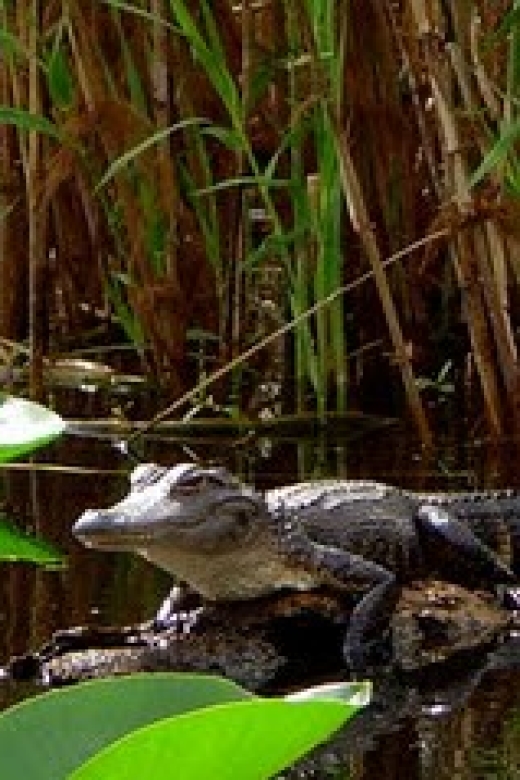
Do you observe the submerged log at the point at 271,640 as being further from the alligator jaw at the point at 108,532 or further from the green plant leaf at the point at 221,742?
the green plant leaf at the point at 221,742

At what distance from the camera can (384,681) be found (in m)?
2.19

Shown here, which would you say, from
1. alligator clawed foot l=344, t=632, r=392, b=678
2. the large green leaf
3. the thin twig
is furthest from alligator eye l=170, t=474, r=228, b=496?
the large green leaf

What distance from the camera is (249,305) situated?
3627 mm

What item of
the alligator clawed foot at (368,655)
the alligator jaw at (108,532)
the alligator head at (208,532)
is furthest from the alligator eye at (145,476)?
the alligator clawed foot at (368,655)

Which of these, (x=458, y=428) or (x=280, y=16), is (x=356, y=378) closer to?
(x=458, y=428)

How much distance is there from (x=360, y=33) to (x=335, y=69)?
37 centimetres

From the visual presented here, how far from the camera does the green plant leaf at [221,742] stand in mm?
471

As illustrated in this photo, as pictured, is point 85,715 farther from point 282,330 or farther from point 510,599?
point 282,330

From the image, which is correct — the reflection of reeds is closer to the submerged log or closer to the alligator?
the alligator

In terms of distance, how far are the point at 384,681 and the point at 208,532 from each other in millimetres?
356

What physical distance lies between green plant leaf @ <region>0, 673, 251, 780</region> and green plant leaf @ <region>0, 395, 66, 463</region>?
0.55ft

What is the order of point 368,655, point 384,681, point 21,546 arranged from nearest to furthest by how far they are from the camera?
point 21,546 < point 384,681 < point 368,655

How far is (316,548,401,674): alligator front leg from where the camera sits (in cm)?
230

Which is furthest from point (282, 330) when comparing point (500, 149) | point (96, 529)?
point (96, 529)
